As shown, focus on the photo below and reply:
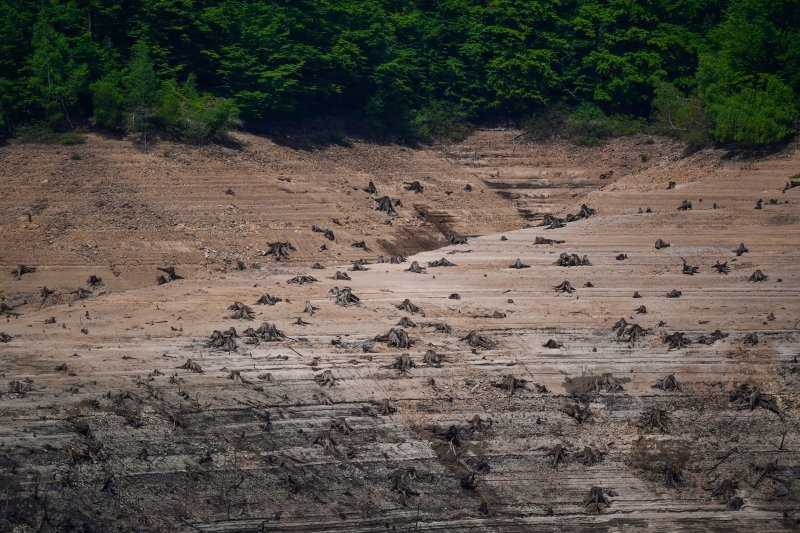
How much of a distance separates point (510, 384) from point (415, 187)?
20.2 meters

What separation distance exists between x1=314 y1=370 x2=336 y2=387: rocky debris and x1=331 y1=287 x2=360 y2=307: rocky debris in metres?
5.15

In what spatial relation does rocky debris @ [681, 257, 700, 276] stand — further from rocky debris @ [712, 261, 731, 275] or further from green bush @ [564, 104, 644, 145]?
green bush @ [564, 104, 644, 145]

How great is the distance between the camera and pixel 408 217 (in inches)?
1810

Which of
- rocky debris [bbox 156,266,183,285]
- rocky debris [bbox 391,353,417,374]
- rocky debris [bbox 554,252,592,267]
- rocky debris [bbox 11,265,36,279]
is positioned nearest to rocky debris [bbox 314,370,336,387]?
rocky debris [bbox 391,353,417,374]

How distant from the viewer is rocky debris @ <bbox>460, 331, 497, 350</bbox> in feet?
102

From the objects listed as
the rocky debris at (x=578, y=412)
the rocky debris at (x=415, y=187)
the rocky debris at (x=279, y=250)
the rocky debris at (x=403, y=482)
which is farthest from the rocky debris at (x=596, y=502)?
the rocky debris at (x=415, y=187)

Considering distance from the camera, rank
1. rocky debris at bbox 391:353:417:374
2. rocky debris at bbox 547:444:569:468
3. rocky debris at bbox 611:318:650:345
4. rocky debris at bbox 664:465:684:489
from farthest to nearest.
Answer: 1. rocky debris at bbox 611:318:650:345
2. rocky debris at bbox 391:353:417:374
3. rocky debris at bbox 547:444:569:468
4. rocky debris at bbox 664:465:684:489

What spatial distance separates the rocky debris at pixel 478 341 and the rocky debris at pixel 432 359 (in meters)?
1.30

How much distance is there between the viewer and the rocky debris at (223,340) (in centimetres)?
3027

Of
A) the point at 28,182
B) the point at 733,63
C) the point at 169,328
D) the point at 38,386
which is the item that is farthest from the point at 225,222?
the point at 733,63

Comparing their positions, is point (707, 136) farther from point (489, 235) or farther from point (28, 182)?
point (28, 182)

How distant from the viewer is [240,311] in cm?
3291

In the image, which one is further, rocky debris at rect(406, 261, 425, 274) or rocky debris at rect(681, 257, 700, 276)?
rocky debris at rect(406, 261, 425, 274)

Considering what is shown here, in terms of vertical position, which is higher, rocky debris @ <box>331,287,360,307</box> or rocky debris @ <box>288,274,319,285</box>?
rocky debris @ <box>331,287,360,307</box>
